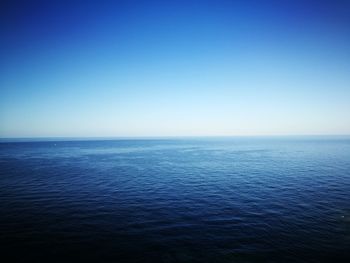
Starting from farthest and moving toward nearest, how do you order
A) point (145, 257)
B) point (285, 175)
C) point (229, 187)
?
point (285, 175) → point (229, 187) → point (145, 257)

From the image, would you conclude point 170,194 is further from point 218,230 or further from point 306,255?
point 306,255

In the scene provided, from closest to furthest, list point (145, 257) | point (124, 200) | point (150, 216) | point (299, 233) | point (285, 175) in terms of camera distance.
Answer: point (145, 257) → point (299, 233) → point (150, 216) → point (124, 200) → point (285, 175)

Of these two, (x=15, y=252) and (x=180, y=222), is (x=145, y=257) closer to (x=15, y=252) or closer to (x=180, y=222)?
(x=180, y=222)

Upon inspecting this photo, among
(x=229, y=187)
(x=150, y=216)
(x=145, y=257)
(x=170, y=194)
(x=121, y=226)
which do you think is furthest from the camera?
(x=229, y=187)

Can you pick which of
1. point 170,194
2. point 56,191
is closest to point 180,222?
point 170,194

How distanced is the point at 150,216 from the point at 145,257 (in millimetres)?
8095

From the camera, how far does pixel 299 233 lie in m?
19.5

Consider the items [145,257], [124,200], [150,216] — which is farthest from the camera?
[124,200]

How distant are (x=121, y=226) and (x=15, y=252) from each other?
8819mm

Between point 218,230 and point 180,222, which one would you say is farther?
point 180,222

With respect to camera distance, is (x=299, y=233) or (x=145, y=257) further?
(x=299, y=233)

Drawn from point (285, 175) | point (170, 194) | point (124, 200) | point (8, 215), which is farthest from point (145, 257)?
point (285, 175)

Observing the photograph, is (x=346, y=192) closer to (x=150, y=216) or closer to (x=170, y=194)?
(x=170, y=194)

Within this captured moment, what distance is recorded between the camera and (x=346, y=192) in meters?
33.2
